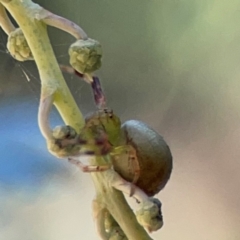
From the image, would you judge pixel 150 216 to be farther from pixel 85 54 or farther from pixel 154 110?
pixel 154 110

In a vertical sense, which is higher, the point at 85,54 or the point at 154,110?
the point at 85,54

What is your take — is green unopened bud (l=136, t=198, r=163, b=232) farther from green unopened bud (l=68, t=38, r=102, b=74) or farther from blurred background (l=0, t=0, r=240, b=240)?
blurred background (l=0, t=0, r=240, b=240)

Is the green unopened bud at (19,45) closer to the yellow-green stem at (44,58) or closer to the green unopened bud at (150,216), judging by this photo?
the yellow-green stem at (44,58)

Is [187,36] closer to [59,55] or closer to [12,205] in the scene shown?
[59,55]

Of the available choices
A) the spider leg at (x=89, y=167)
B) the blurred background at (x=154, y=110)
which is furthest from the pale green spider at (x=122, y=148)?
the blurred background at (x=154, y=110)

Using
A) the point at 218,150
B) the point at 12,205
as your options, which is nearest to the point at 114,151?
the point at 218,150

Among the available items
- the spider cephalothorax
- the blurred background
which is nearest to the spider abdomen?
the spider cephalothorax

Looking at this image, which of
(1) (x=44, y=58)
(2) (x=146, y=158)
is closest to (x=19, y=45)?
(1) (x=44, y=58)
